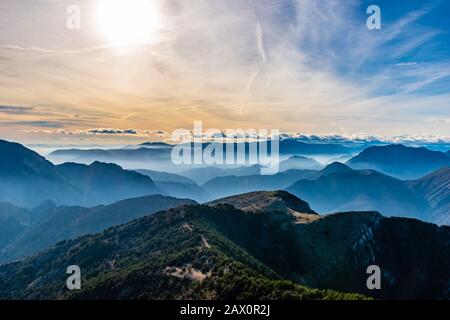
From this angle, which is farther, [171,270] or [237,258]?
[237,258]

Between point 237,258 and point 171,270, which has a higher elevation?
point 171,270

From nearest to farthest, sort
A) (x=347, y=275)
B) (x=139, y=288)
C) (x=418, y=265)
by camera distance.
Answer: (x=139, y=288), (x=347, y=275), (x=418, y=265)

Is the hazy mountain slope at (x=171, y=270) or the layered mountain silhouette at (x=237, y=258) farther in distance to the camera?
the layered mountain silhouette at (x=237, y=258)

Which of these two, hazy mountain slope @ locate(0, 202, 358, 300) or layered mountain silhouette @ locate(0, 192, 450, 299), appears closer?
hazy mountain slope @ locate(0, 202, 358, 300)
